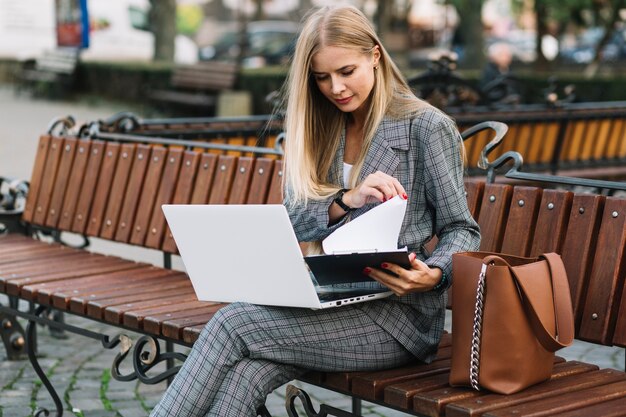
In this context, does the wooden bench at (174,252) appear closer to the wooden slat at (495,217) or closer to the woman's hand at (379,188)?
the wooden slat at (495,217)

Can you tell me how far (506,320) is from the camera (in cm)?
302

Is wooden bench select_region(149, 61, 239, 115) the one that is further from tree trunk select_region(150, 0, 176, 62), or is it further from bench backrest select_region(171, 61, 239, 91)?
tree trunk select_region(150, 0, 176, 62)

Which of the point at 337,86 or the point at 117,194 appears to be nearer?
the point at 337,86

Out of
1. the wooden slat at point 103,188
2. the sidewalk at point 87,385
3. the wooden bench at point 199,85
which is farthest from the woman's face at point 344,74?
the wooden bench at point 199,85

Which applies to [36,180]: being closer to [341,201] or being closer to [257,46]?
[341,201]

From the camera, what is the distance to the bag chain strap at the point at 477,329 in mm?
3045

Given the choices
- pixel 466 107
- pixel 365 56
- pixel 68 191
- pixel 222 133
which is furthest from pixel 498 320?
pixel 466 107

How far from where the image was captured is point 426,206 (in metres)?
3.58

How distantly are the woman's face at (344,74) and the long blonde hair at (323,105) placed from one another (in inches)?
0.8

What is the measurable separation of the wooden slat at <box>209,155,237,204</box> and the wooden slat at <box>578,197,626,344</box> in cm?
191

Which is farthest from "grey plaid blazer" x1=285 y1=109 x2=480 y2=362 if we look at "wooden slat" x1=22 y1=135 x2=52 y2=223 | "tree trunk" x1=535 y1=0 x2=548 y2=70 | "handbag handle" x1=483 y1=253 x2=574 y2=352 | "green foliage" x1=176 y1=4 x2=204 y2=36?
"green foliage" x1=176 y1=4 x2=204 y2=36

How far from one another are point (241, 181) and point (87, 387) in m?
1.18

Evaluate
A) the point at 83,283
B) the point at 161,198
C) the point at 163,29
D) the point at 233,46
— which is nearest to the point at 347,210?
the point at 83,283

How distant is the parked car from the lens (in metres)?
29.7
